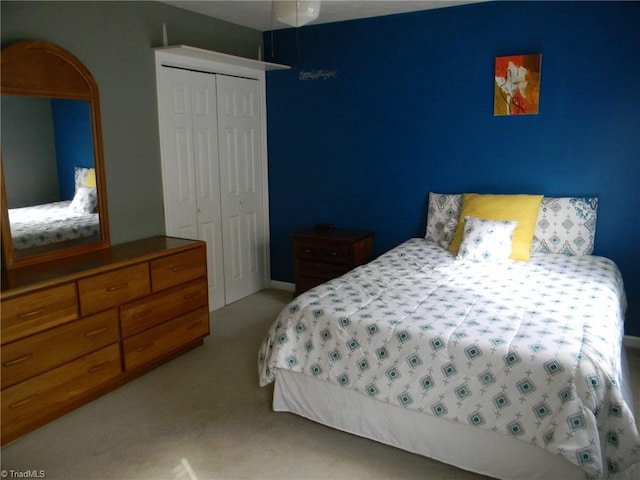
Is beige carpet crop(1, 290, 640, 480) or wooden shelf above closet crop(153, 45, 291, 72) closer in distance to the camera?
beige carpet crop(1, 290, 640, 480)

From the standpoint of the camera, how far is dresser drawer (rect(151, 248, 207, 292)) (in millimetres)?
2990

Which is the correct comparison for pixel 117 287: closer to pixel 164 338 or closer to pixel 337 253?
pixel 164 338

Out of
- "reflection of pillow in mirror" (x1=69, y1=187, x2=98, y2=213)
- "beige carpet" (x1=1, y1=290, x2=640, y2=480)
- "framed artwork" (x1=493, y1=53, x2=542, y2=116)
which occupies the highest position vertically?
"framed artwork" (x1=493, y1=53, x2=542, y2=116)

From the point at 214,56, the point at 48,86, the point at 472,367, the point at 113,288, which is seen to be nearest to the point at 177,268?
the point at 113,288

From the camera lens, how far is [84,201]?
3.01 metres

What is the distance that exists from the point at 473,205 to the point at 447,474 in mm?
1955

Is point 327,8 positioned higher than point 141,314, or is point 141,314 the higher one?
point 327,8

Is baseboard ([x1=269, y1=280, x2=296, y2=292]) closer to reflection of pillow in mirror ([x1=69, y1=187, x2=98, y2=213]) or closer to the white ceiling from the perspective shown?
reflection of pillow in mirror ([x1=69, y1=187, x2=98, y2=213])

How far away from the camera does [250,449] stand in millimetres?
2334

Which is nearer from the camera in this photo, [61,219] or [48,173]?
[48,173]

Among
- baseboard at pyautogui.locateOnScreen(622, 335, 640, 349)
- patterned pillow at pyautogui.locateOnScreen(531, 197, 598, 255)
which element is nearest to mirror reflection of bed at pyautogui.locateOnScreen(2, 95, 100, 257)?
patterned pillow at pyautogui.locateOnScreen(531, 197, 598, 255)

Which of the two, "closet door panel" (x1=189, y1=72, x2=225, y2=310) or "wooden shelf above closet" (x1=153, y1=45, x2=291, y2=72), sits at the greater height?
"wooden shelf above closet" (x1=153, y1=45, x2=291, y2=72)

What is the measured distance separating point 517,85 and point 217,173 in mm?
2363

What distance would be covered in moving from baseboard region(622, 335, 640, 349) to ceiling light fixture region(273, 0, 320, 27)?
2924 mm
